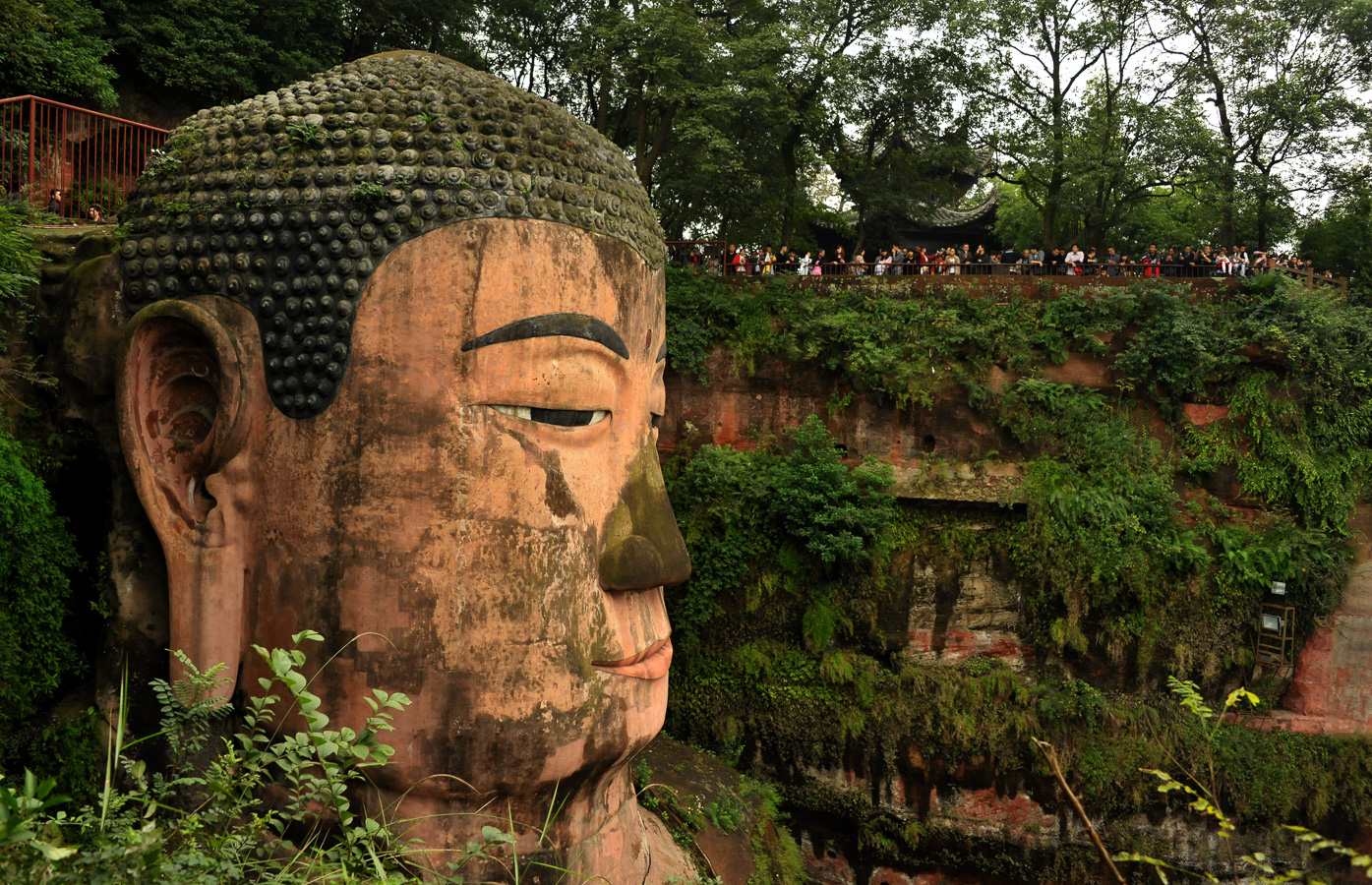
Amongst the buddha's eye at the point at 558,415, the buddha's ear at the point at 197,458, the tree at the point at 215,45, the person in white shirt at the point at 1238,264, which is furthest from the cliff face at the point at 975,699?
the tree at the point at 215,45

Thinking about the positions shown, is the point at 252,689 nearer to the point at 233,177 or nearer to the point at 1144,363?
the point at 233,177

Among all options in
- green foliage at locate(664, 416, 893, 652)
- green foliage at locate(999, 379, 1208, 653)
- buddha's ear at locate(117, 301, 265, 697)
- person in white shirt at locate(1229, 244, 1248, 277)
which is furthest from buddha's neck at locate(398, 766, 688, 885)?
person in white shirt at locate(1229, 244, 1248, 277)

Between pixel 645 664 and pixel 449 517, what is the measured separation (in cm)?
148

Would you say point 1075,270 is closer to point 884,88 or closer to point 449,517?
point 884,88

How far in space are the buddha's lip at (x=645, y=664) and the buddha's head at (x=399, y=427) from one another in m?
0.03

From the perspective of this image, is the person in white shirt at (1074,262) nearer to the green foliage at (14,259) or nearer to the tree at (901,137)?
the tree at (901,137)

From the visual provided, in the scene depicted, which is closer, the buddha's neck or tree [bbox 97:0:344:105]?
the buddha's neck

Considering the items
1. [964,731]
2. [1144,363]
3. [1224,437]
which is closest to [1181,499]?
[1224,437]

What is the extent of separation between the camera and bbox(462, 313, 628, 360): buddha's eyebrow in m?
5.17

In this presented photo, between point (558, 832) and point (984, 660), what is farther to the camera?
point (984, 660)

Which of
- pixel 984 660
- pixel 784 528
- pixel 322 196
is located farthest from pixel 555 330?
pixel 984 660

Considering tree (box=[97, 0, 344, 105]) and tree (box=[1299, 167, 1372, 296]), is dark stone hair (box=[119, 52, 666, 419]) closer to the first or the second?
tree (box=[97, 0, 344, 105])

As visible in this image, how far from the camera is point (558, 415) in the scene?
5.43m

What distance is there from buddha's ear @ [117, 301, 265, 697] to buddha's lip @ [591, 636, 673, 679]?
6.60 feet
